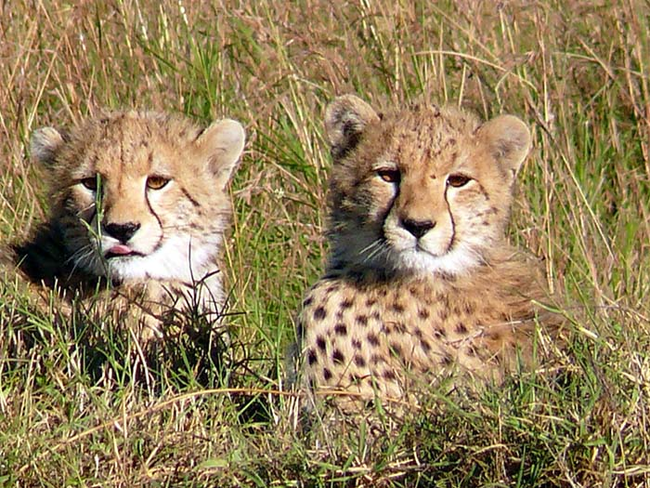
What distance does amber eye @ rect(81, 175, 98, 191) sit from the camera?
14.1 feet

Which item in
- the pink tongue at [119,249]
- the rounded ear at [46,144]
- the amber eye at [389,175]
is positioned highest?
the amber eye at [389,175]

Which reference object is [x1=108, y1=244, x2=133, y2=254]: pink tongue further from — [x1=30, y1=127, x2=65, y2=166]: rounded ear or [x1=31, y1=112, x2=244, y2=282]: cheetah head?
[x1=30, y1=127, x2=65, y2=166]: rounded ear

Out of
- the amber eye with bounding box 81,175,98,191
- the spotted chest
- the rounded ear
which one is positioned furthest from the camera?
the rounded ear

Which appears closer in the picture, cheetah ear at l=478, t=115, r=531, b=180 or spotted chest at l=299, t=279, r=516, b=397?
spotted chest at l=299, t=279, r=516, b=397

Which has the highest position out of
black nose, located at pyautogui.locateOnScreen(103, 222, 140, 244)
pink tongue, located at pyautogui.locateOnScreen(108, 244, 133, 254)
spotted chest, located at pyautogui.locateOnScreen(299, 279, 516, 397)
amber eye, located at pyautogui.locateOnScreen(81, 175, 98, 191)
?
amber eye, located at pyautogui.locateOnScreen(81, 175, 98, 191)

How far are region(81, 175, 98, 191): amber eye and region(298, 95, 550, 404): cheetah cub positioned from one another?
2.46ft

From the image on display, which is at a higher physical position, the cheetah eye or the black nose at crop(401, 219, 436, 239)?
the cheetah eye

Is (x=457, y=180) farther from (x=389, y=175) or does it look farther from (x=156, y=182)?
(x=156, y=182)

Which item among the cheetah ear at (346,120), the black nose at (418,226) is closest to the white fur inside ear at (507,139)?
the cheetah ear at (346,120)

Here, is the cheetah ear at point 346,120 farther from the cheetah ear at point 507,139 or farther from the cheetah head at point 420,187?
the cheetah ear at point 507,139

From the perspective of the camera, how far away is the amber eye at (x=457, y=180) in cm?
388

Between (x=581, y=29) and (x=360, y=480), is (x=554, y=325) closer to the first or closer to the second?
(x=360, y=480)

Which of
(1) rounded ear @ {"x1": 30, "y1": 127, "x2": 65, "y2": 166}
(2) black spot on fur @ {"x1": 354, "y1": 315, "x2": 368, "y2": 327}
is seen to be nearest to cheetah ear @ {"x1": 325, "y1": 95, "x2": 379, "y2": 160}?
(2) black spot on fur @ {"x1": 354, "y1": 315, "x2": 368, "y2": 327}

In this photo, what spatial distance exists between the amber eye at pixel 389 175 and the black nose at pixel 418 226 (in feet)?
0.65
